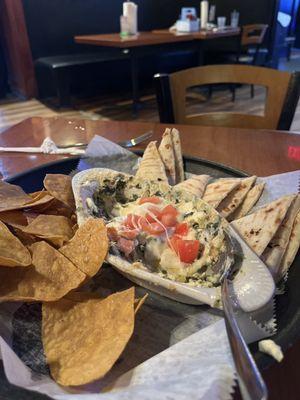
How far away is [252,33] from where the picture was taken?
17.5 feet

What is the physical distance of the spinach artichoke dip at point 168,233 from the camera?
788 millimetres

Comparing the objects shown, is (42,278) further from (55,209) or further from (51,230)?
(55,209)

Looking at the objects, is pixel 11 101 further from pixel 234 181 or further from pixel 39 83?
pixel 234 181

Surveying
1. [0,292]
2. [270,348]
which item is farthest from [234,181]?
[0,292]

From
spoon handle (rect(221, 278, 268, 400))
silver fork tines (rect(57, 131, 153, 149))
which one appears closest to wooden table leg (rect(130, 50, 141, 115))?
silver fork tines (rect(57, 131, 153, 149))

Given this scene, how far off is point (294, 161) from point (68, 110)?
4.33m

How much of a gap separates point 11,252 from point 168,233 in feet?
1.14

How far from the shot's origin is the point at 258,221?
0.83 meters

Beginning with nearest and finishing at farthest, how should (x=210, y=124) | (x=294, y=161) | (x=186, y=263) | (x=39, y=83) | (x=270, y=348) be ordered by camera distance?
(x=270, y=348) → (x=186, y=263) → (x=294, y=161) → (x=210, y=124) → (x=39, y=83)

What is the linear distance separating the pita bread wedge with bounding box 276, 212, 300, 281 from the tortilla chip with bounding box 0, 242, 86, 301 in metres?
0.43

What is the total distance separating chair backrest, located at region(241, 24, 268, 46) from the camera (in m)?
5.13

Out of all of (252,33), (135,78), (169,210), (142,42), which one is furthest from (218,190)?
(252,33)

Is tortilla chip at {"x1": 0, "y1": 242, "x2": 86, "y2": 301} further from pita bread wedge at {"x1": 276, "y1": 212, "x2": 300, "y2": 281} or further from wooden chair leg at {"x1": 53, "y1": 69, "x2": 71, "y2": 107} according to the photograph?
wooden chair leg at {"x1": 53, "y1": 69, "x2": 71, "y2": 107}

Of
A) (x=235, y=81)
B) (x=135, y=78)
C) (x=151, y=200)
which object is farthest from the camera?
(x=135, y=78)
